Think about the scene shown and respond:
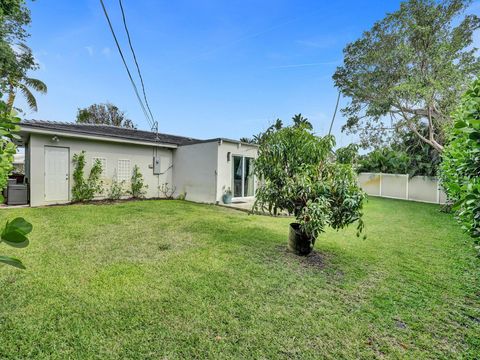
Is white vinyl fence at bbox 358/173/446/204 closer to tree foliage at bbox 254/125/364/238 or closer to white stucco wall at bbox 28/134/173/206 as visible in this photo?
tree foliage at bbox 254/125/364/238

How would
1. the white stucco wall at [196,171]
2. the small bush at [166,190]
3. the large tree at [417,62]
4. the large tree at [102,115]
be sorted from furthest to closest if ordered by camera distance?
the large tree at [102,115], the small bush at [166,190], the white stucco wall at [196,171], the large tree at [417,62]

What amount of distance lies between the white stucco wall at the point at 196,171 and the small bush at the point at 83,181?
374 cm

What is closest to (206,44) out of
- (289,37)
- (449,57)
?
(289,37)

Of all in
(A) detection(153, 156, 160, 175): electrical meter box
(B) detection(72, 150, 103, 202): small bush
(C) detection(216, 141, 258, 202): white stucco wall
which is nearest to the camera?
(B) detection(72, 150, 103, 202): small bush

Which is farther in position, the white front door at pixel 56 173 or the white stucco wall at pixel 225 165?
the white stucco wall at pixel 225 165

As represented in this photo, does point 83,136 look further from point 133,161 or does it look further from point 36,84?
point 36,84

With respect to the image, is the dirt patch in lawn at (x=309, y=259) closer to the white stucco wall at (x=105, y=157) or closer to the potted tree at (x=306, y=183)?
the potted tree at (x=306, y=183)

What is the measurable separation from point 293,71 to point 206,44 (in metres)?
5.07

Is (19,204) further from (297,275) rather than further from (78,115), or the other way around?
(78,115)

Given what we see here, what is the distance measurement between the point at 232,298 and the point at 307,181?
2.33 m

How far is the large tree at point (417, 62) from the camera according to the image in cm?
1127

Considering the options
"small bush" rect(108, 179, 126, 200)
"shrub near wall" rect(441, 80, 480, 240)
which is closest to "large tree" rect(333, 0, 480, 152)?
"shrub near wall" rect(441, 80, 480, 240)

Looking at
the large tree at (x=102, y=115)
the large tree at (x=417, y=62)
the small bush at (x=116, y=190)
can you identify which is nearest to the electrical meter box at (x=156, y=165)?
the small bush at (x=116, y=190)

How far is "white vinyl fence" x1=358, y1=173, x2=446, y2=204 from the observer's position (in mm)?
14352
